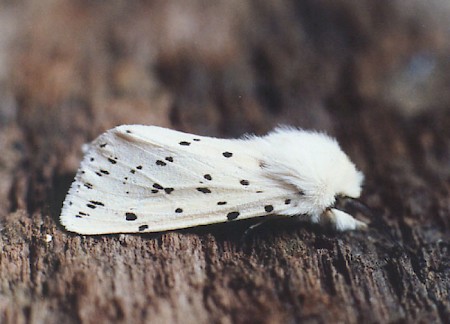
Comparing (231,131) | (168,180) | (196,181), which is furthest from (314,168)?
(231,131)

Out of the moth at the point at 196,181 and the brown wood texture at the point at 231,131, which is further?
the moth at the point at 196,181

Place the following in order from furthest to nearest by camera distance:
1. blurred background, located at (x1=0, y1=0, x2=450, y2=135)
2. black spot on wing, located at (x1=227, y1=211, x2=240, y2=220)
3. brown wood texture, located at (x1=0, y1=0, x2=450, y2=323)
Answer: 1. blurred background, located at (x1=0, y1=0, x2=450, y2=135)
2. black spot on wing, located at (x1=227, y1=211, x2=240, y2=220)
3. brown wood texture, located at (x1=0, y1=0, x2=450, y2=323)

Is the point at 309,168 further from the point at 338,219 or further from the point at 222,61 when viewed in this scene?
the point at 222,61

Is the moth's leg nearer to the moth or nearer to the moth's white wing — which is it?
the moth

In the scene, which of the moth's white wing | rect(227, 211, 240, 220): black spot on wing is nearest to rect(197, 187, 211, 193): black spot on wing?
the moth's white wing

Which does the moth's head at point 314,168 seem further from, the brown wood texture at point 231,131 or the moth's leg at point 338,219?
the brown wood texture at point 231,131

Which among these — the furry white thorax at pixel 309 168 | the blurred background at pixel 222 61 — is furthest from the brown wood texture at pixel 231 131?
the furry white thorax at pixel 309 168

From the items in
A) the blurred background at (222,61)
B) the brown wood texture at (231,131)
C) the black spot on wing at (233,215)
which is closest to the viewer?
the brown wood texture at (231,131)
